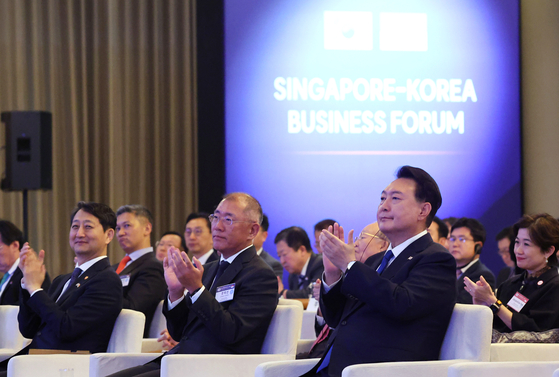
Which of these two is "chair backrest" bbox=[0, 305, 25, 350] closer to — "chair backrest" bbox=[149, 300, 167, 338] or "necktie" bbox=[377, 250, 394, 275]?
"chair backrest" bbox=[149, 300, 167, 338]

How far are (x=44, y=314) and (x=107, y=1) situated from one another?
17.7 feet

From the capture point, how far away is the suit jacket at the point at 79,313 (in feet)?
11.1

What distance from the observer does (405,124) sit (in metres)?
7.73

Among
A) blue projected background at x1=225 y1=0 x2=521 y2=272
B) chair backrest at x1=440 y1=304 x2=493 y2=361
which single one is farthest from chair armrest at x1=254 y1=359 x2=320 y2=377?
blue projected background at x1=225 y1=0 x2=521 y2=272

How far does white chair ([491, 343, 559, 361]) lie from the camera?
9.60 feet

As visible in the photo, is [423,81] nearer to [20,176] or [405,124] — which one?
[405,124]

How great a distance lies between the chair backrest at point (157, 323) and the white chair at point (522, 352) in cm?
221

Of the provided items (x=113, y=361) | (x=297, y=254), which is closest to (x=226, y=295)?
(x=113, y=361)

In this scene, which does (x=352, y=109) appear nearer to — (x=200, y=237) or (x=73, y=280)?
(x=200, y=237)

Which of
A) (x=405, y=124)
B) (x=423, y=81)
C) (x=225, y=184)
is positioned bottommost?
(x=225, y=184)

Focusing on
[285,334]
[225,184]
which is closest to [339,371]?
[285,334]

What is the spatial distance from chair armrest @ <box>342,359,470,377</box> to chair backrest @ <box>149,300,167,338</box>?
2.23m

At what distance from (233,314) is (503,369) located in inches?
45.1

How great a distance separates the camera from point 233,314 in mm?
3008
